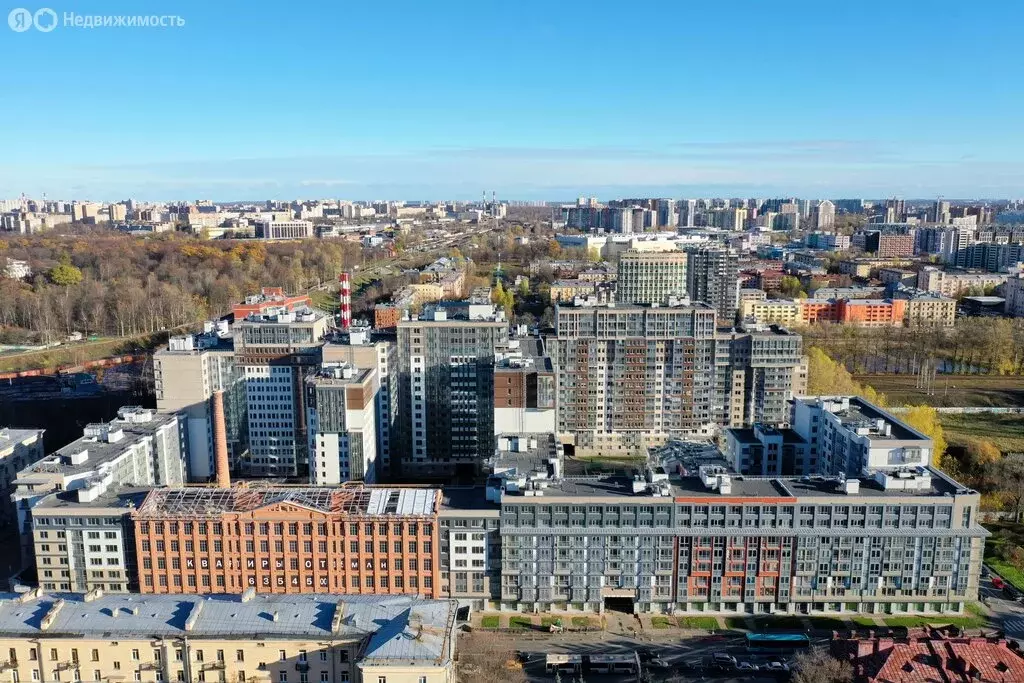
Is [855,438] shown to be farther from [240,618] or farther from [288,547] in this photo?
[240,618]

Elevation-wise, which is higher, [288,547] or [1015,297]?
[1015,297]

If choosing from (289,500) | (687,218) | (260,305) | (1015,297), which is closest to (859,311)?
(1015,297)

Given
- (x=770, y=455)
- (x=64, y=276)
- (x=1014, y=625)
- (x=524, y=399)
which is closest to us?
(x=1014, y=625)

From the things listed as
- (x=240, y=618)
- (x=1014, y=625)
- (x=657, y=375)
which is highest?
(x=657, y=375)

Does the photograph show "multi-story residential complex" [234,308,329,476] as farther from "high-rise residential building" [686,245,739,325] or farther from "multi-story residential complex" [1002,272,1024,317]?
"multi-story residential complex" [1002,272,1024,317]

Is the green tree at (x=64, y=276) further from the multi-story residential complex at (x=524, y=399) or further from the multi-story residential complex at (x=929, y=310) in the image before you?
the multi-story residential complex at (x=929, y=310)

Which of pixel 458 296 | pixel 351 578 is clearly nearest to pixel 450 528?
pixel 351 578

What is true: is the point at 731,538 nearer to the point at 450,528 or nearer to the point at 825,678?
the point at 825,678
